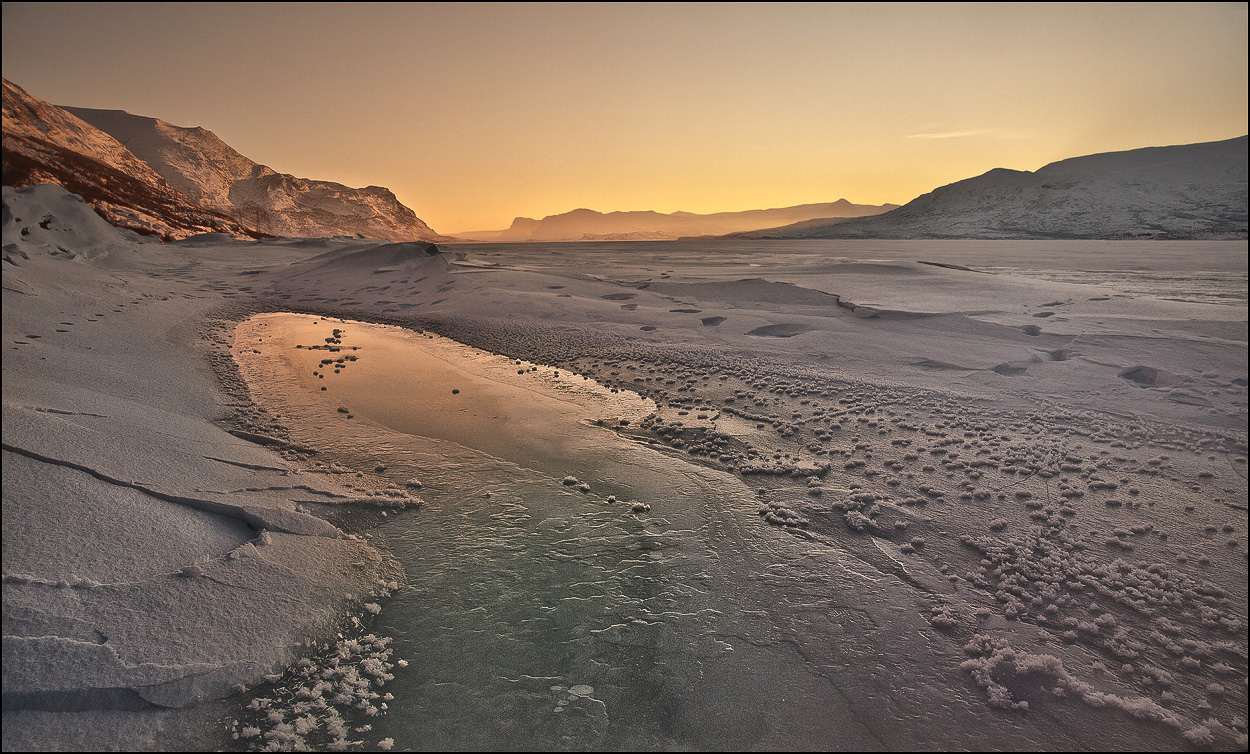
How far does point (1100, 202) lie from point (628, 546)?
2160 inches

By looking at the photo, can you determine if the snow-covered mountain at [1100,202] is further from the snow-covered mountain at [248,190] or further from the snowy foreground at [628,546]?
the snow-covered mountain at [248,190]

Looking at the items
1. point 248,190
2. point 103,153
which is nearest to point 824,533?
point 103,153

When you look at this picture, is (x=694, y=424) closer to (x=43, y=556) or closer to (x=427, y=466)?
(x=427, y=466)

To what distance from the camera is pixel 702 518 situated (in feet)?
12.0

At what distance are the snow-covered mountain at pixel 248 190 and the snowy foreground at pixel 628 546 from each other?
1.32 metres

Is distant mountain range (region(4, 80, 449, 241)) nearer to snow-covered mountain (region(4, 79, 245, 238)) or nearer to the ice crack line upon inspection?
snow-covered mountain (region(4, 79, 245, 238))

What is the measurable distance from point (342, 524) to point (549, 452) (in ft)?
5.84

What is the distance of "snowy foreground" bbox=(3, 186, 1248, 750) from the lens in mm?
2047

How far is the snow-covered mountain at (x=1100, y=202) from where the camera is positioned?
2.67 m

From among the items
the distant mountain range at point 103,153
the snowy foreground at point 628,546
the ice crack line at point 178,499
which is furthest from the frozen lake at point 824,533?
the distant mountain range at point 103,153

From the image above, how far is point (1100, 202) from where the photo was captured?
1622 inches

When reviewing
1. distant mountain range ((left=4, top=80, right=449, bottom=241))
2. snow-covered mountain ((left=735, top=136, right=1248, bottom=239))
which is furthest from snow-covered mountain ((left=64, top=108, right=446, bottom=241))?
snow-covered mountain ((left=735, top=136, right=1248, bottom=239))

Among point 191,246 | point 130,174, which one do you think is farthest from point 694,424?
point 191,246

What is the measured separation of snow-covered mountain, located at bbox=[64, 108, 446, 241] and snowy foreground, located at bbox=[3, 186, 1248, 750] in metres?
1.32
